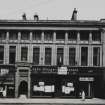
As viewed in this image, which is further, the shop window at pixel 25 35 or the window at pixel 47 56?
the shop window at pixel 25 35

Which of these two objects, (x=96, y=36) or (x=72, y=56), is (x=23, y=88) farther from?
(x=96, y=36)

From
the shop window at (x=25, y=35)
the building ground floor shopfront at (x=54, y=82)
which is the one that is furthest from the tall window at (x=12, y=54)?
the shop window at (x=25, y=35)

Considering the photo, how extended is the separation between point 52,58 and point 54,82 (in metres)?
3.48

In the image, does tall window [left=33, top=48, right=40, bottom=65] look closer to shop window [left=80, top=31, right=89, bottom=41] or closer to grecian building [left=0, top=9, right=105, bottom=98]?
grecian building [left=0, top=9, right=105, bottom=98]

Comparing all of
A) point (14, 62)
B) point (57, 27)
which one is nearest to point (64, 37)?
point (57, 27)

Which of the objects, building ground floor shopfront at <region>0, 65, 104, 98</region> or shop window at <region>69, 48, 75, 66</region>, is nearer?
building ground floor shopfront at <region>0, 65, 104, 98</region>

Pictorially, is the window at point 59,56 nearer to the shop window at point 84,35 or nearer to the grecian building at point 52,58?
the grecian building at point 52,58

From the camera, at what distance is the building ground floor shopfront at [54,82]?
130ft

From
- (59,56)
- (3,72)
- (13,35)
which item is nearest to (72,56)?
(59,56)

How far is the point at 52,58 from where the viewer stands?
1592 inches

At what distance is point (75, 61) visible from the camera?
40312 mm

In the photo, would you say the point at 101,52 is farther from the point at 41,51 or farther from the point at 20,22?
the point at 20,22

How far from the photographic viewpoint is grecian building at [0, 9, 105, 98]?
39812 millimetres

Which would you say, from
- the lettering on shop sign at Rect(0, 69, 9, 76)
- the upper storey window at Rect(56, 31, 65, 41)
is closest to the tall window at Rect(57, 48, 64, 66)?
the upper storey window at Rect(56, 31, 65, 41)
